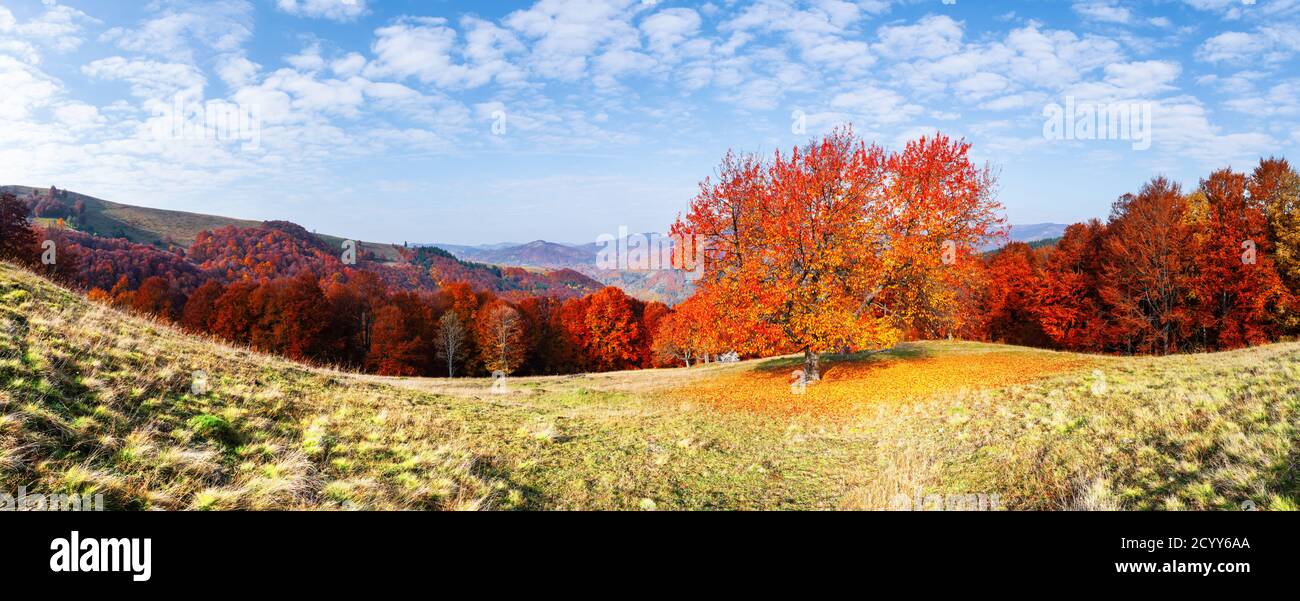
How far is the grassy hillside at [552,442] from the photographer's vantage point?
5773 mm

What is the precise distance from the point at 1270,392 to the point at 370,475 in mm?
16701

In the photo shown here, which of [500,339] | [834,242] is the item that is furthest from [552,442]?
[500,339]

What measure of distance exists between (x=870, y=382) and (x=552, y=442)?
15.2 m

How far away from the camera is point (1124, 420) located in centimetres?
984

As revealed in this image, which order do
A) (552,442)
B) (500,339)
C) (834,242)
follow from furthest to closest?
(500,339)
(834,242)
(552,442)

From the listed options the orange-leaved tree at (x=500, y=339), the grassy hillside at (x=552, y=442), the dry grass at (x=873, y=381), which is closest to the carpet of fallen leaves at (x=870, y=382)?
the dry grass at (x=873, y=381)

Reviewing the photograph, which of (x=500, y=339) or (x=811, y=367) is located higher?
(x=811, y=367)

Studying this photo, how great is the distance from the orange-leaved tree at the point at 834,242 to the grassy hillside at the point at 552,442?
16.6 feet

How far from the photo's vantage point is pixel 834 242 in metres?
19.6

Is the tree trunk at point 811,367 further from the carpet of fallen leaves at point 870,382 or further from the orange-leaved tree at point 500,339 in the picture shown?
the orange-leaved tree at point 500,339

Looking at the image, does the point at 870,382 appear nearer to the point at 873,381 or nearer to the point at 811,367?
the point at 873,381

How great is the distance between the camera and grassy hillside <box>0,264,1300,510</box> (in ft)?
18.9
